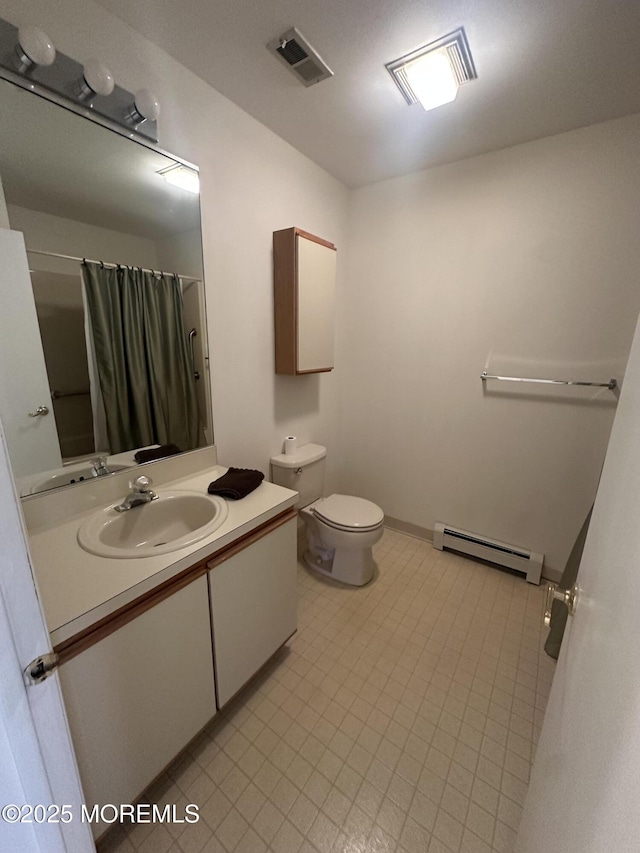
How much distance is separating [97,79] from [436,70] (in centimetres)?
120

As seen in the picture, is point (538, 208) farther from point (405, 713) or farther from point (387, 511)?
point (405, 713)

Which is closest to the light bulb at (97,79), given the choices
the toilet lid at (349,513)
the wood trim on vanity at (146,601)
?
the wood trim on vanity at (146,601)

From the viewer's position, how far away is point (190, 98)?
134 centimetres

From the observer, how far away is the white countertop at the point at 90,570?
0.79 meters

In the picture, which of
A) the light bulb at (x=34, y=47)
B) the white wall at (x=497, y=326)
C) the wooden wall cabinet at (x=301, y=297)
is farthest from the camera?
the wooden wall cabinet at (x=301, y=297)

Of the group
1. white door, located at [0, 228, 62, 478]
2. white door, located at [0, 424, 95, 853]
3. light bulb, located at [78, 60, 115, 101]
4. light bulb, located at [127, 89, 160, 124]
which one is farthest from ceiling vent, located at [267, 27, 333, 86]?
white door, located at [0, 424, 95, 853]

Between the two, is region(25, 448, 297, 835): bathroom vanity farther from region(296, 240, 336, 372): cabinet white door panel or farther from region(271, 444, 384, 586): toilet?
region(296, 240, 336, 372): cabinet white door panel

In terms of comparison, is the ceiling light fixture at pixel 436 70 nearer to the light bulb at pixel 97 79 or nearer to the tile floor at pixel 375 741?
the light bulb at pixel 97 79

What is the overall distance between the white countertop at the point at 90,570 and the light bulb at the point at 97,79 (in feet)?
4.44

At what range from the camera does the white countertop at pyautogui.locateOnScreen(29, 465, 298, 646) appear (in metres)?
0.79

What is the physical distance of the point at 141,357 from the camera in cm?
137

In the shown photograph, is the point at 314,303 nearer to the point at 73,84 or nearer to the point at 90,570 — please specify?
the point at 73,84

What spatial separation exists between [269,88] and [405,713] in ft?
8.57

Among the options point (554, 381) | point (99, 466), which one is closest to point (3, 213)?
point (99, 466)
